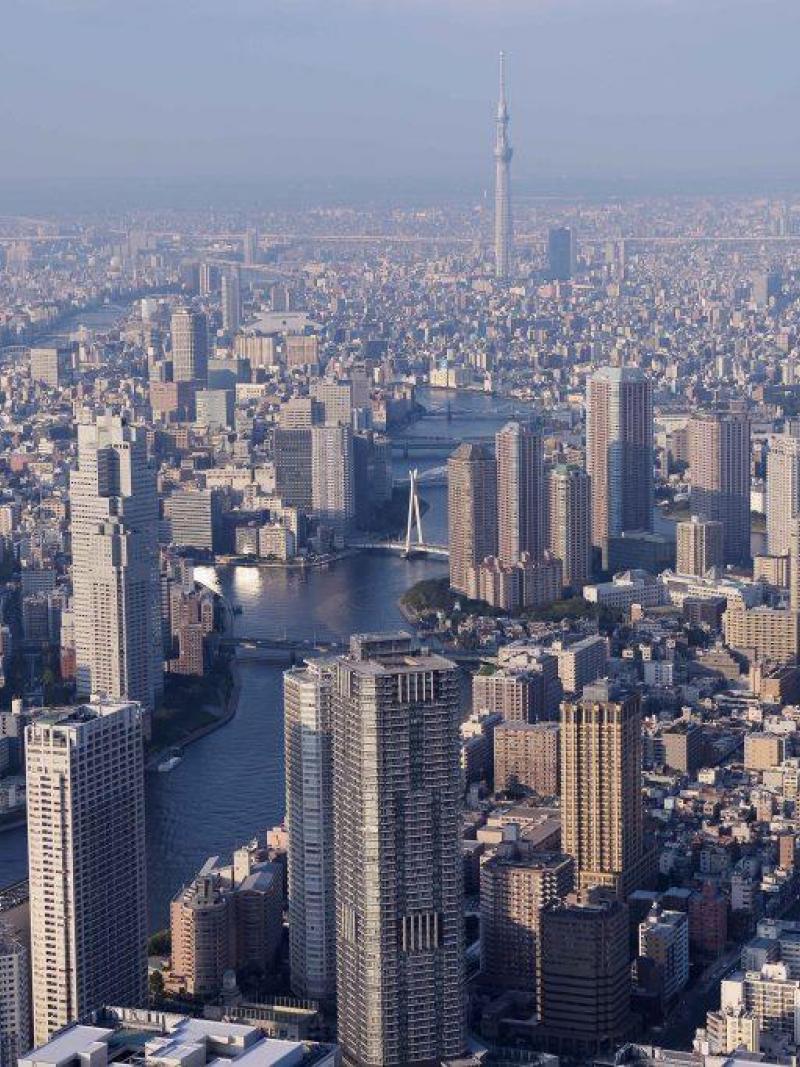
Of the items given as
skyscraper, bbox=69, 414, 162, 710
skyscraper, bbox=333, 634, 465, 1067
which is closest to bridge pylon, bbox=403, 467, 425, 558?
skyscraper, bbox=69, 414, 162, 710


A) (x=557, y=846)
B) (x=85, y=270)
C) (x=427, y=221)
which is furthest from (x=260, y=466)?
(x=427, y=221)

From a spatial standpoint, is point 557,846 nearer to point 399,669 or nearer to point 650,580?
point 399,669

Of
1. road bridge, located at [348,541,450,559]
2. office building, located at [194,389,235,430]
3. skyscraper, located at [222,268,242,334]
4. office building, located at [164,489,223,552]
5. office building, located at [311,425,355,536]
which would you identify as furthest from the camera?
skyscraper, located at [222,268,242,334]

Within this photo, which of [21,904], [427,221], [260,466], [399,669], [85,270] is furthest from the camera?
[427,221]

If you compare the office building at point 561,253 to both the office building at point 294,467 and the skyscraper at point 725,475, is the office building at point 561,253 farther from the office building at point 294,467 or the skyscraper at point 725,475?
the skyscraper at point 725,475

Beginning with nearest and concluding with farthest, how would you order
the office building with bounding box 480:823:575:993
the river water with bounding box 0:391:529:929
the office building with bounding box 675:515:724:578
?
Answer: the office building with bounding box 480:823:575:993 < the river water with bounding box 0:391:529:929 < the office building with bounding box 675:515:724:578

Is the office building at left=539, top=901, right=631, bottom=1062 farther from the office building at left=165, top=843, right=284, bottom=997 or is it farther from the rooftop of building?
the rooftop of building

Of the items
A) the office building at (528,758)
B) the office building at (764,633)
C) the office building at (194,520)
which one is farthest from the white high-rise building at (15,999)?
A: the office building at (194,520)

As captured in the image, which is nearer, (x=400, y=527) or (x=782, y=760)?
(x=782, y=760)
